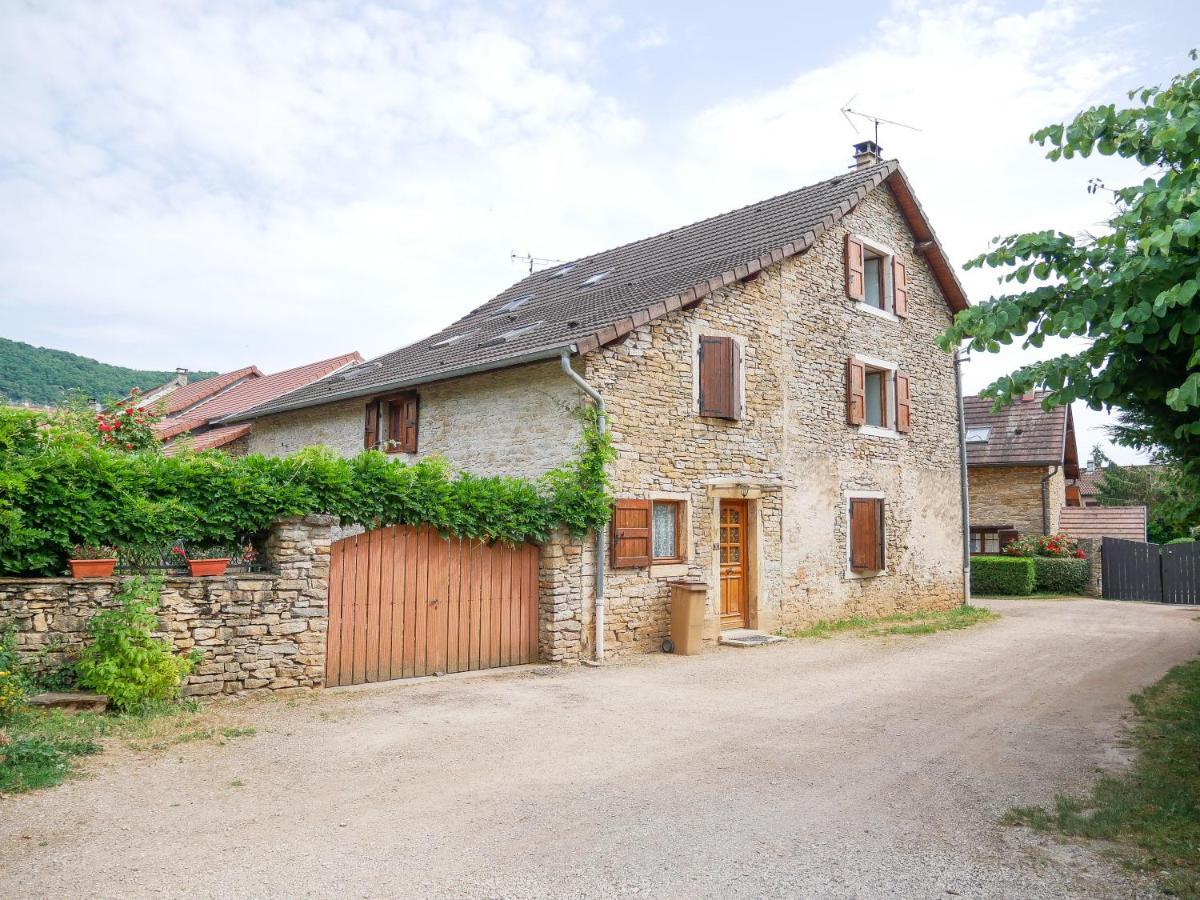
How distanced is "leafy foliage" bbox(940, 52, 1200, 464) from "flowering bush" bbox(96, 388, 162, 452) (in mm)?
10236


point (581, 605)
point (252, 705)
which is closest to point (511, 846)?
point (252, 705)

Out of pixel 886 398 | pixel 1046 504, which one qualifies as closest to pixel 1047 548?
pixel 1046 504

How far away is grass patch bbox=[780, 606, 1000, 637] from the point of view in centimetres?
1291

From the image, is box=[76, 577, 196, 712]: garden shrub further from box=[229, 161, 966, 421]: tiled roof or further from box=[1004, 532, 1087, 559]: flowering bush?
box=[1004, 532, 1087, 559]: flowering bush

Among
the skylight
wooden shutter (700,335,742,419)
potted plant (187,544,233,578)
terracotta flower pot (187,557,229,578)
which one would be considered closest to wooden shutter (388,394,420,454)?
wooden shutter (700,335,742,419)

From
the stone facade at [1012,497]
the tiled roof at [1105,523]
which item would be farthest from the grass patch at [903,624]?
the tiled roof at [1105,523]

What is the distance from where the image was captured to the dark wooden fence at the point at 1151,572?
60.8 ft

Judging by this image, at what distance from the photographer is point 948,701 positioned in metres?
8.00

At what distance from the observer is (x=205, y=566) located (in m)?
7.60

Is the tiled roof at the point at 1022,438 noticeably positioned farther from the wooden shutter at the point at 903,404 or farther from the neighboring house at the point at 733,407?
the wooden shutter at the point at 903,404

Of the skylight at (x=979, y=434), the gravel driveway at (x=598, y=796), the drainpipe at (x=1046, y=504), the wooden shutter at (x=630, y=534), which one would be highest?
the skylight at (x=979, y=434)

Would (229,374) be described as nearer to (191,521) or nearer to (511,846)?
(191,521)

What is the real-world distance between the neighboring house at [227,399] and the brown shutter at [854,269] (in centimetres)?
1058

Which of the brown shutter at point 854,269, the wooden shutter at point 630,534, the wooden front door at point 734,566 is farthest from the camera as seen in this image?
the brown shutter at point 854,269
